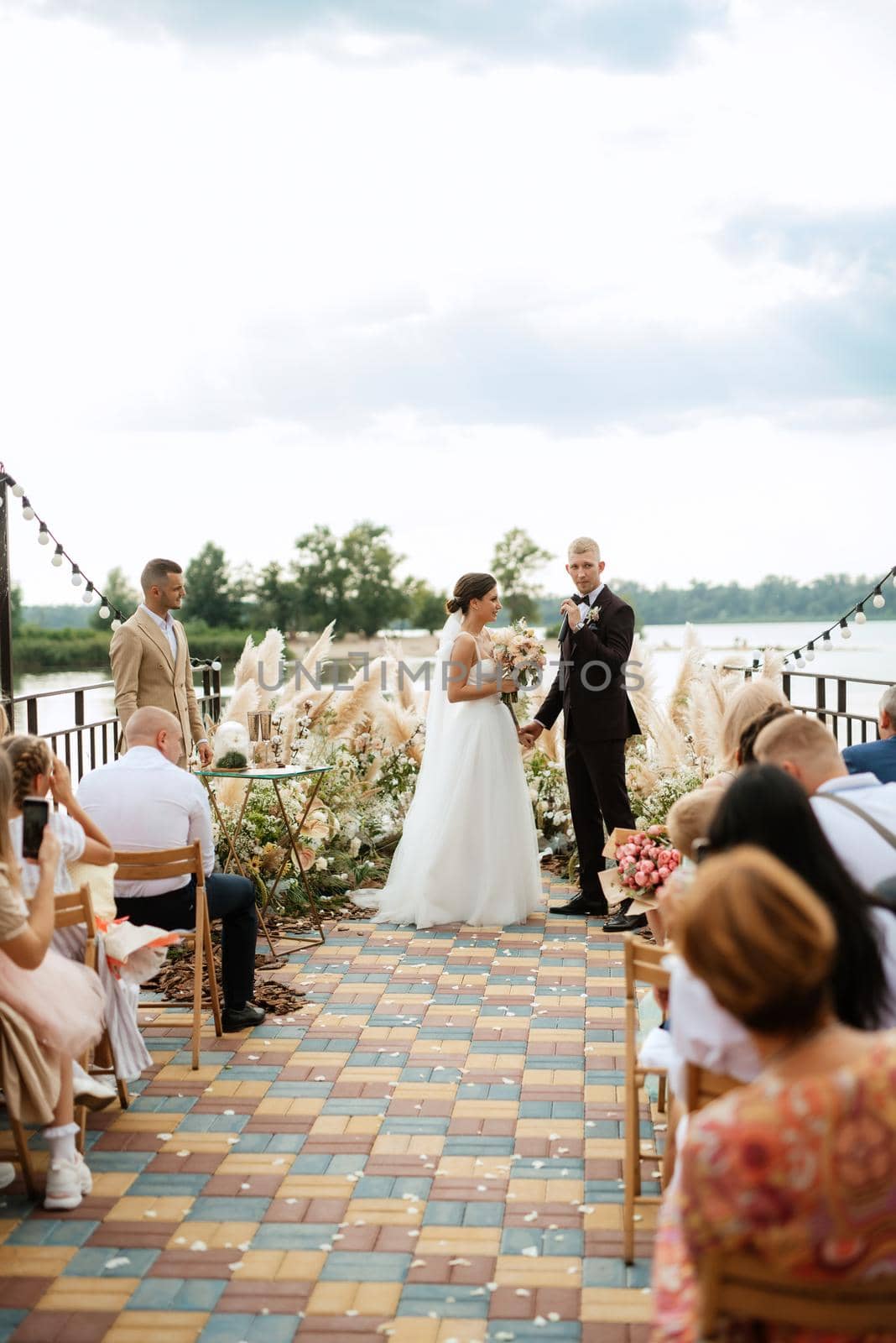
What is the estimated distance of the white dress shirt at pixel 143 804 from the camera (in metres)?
4.88

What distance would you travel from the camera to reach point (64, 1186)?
3605mm

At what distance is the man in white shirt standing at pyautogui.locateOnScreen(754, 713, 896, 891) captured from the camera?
301 cm

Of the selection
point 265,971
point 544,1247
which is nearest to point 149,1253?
point 544,1247

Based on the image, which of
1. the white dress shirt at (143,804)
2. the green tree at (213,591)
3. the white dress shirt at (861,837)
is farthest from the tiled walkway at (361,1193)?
the green tree at (213,591)

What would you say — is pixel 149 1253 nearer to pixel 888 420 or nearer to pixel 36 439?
pixel 888 420

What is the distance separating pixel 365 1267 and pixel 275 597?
25.8 m

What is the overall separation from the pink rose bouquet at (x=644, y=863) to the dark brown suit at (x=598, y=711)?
274 cm

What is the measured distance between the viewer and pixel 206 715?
362 inches

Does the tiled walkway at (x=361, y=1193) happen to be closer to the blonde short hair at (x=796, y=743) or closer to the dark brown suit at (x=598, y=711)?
the blonde short hair at (x=796, y=743)

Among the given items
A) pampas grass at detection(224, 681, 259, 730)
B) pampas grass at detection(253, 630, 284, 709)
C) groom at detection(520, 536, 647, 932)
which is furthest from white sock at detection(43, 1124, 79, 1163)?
pampas grass at detection(253, 630, 284, 709)

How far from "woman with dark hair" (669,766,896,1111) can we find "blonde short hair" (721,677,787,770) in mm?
1407

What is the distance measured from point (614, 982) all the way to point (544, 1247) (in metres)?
2.58

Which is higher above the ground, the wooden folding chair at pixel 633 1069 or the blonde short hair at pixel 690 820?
the blonde short hair at pixel 690 820

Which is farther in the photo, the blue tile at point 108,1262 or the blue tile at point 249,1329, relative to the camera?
the blue tile at point 108,1262
